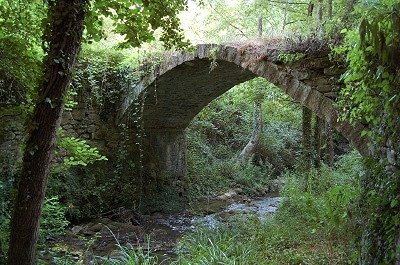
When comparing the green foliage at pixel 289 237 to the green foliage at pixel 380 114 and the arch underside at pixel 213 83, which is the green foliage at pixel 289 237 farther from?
the arch underside at pixel 213 83

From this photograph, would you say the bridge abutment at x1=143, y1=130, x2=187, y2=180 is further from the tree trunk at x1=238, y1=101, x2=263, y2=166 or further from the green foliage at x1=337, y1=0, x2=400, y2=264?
the green foliage at x1=337, y1=0, x2=400, y2=264

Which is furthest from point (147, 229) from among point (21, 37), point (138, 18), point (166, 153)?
point (138, 18)

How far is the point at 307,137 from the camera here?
7.69 metres

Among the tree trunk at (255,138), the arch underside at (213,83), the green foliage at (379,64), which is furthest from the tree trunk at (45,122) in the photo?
the tree trunk at (255,138)

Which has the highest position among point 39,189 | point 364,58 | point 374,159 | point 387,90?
point 364,58

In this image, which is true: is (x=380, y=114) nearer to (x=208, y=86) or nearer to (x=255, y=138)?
(x=208, y=86)

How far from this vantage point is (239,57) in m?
5.79

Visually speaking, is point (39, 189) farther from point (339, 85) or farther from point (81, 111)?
point (81, 111)

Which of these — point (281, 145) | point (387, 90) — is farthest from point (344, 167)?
point (281, 145)

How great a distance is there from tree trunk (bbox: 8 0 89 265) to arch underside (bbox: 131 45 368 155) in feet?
8.25

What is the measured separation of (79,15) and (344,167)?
5.82 m

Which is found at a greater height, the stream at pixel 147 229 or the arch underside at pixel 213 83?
the arch underside at pixel 213 83

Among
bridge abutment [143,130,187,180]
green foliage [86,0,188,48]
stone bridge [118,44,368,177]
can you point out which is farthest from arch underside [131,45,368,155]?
green foliage [86,0,188,48]

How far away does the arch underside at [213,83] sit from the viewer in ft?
15.0
